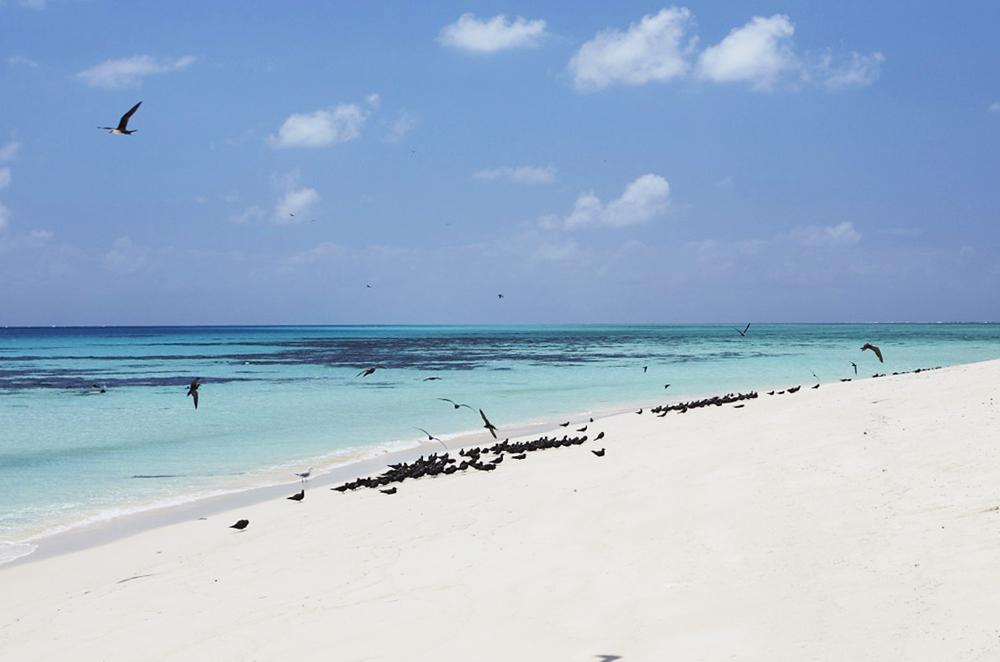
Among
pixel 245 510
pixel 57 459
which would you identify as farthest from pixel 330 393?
pixel 245 510

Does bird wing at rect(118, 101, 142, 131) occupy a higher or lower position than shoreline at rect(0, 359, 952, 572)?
higher

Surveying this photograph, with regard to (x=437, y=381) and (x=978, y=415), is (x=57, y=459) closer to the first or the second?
Result: (x=978, y=415)

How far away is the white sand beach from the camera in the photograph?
4.89 m

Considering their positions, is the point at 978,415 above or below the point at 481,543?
above

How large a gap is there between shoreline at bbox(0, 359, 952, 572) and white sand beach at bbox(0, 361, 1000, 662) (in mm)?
627

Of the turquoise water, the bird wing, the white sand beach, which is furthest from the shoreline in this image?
the bird wing

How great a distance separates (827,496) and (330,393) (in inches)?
1166

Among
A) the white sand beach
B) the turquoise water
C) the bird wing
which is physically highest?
the bird wing

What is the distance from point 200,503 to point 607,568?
28.5 ft

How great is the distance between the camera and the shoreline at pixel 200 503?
1038 centimetres

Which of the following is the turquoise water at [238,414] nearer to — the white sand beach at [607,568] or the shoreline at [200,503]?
the shoreline at [200,503]

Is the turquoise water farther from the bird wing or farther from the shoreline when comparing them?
the bird wing

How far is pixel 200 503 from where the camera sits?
12.7m

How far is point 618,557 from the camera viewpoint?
21.6 feet
